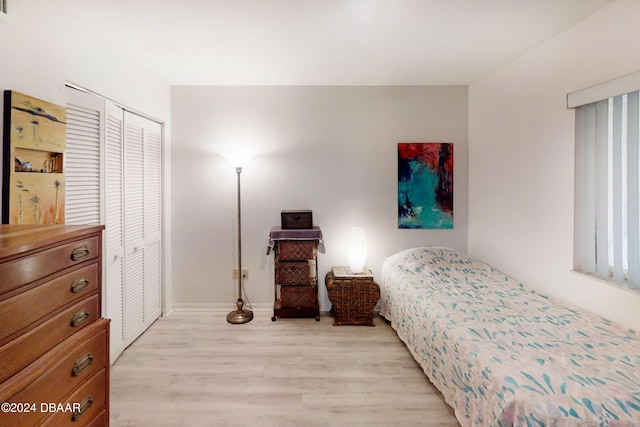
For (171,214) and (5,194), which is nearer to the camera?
(5,194)

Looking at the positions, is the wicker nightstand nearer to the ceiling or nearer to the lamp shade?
the lamp shade

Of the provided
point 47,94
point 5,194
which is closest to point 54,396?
point 5,194

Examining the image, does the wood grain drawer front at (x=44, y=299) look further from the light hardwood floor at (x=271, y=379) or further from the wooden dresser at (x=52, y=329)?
the light hardwood floor at (x=271, y=379)

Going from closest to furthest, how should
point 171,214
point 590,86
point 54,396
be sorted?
point 54,396, point 590,86, point 171,214

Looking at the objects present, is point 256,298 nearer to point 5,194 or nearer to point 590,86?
point 5,194

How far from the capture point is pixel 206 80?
3.42m

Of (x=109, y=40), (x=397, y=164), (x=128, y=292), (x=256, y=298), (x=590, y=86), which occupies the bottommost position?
(x=256, y=298)

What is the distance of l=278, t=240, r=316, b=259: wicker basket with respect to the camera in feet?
11.0

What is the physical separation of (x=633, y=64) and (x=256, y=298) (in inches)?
140

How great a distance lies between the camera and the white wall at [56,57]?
5.54ft

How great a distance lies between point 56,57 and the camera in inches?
78.2

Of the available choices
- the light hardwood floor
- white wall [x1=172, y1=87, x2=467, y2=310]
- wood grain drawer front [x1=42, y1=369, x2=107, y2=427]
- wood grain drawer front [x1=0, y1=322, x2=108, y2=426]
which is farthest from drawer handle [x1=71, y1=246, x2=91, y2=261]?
white wall [x1=172, y1=87, x2=467, y2=310]

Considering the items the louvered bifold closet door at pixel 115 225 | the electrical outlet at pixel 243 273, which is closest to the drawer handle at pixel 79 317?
the louvered bifold closet door at pixel 115 225

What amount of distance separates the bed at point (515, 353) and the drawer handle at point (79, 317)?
1.76 meters
